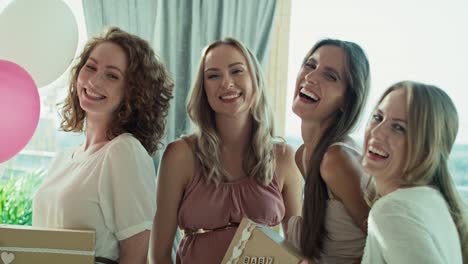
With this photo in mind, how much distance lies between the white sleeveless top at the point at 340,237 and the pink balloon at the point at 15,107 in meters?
0.99

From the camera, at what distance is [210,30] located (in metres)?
2.64

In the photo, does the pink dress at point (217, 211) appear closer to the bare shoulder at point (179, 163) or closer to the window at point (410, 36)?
the bare shoulder at point (179, 163)

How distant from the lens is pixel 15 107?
1.66m

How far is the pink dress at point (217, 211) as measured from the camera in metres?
1.69

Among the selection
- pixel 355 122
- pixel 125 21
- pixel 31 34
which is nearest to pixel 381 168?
pixel 355 122

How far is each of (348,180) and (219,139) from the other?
0.54m

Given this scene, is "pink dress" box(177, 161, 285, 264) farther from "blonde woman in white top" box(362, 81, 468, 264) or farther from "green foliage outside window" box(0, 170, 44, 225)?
"green foliage outside window" box(0, 170, 44, 225)

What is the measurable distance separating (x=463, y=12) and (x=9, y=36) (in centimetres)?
326

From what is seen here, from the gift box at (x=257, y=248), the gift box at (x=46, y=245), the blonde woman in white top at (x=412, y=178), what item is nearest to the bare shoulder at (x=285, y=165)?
the gift box at (x=257, y=248)

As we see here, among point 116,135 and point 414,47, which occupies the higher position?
point 414,47

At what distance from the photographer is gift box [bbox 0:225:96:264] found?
1.29 metres

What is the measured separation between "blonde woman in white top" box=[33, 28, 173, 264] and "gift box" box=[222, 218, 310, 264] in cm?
27

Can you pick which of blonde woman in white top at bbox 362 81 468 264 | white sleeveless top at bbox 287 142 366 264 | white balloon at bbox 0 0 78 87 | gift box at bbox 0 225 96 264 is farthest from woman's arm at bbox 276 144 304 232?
white balloon at bbox 0 0 78 87

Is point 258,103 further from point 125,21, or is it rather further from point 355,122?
point 125,21
